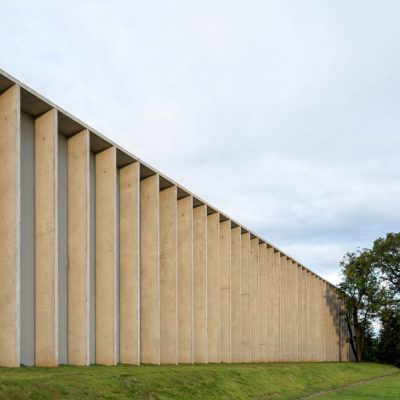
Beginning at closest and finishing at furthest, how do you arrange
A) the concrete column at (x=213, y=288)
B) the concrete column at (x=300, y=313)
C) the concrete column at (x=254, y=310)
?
the concrete column at (x=213, y=288) → the concrete column at (x=254, y=310) → the concrete column at (x=300, y=313)

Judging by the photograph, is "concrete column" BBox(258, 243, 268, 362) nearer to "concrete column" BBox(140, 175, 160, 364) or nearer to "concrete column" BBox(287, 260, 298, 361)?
"concrete column" BBox(287, 260, 298, 361)

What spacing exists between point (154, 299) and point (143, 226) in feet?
10.1

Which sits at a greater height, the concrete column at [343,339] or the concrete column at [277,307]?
the concrete column at [277,307]

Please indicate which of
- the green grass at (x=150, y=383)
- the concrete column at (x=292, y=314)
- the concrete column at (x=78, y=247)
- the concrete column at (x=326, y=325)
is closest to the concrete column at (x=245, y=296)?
the green grass at (x=150, y=383)

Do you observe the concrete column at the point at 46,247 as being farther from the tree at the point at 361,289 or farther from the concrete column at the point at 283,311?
the tree at the point at 361,289

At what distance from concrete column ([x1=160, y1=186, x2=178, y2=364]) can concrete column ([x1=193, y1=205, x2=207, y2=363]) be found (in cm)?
396

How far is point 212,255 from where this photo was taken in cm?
3734

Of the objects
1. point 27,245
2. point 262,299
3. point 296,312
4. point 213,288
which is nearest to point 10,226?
point 27,245

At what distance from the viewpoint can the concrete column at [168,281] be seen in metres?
30.0

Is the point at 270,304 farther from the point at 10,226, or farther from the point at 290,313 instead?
the point at 10,226

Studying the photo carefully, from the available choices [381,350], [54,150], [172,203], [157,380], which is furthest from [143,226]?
[381,350]

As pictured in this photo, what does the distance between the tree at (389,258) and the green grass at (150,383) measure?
116ft

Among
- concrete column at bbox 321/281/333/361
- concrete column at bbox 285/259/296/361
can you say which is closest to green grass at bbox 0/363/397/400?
concrete column at bbox 285/259/296/361

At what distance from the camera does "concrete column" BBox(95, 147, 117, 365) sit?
24.4 m
